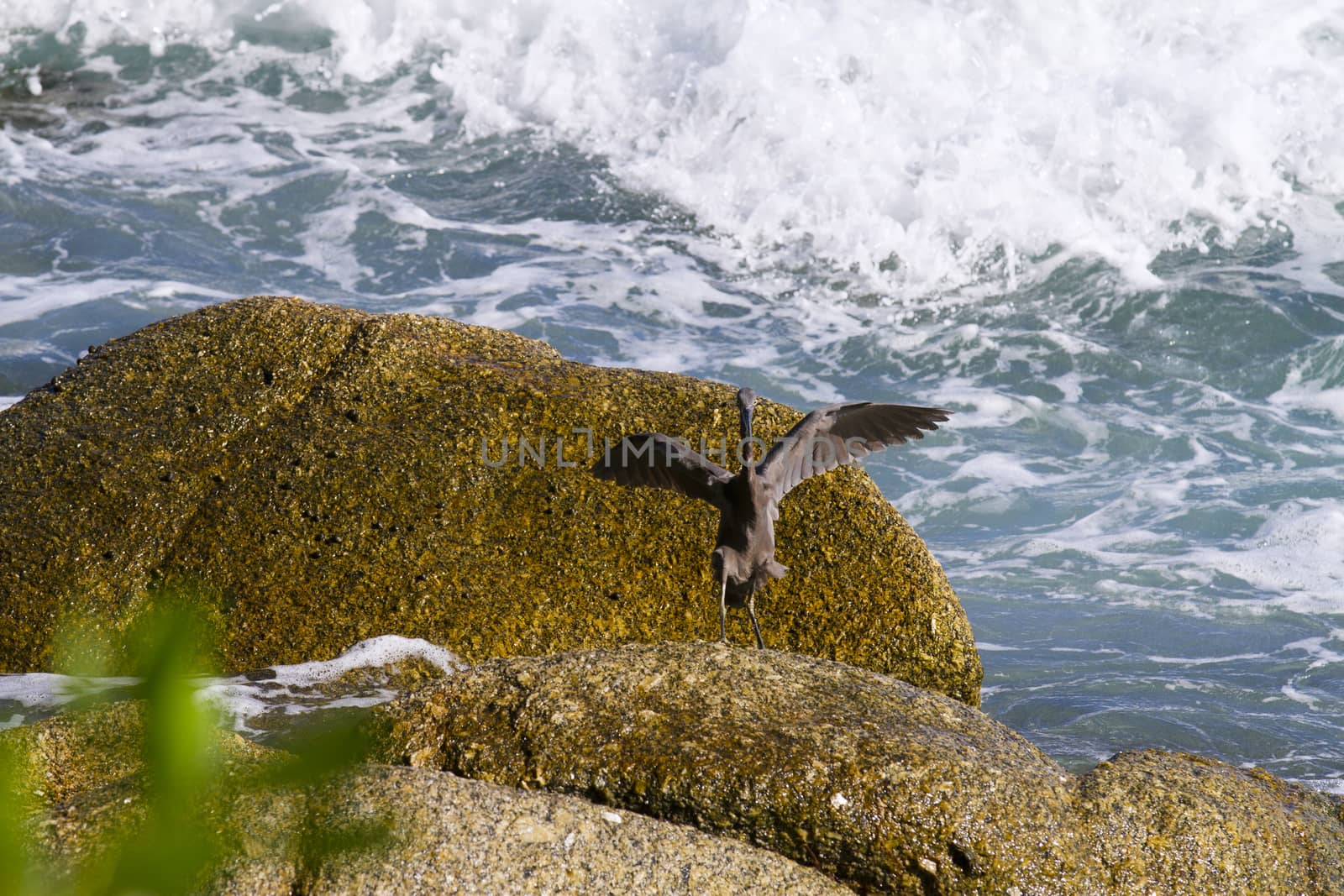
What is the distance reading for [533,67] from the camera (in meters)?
16.4

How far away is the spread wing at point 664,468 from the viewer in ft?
14.0

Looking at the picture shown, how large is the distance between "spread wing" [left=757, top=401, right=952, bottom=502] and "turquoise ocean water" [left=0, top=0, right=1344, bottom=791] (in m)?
2.82

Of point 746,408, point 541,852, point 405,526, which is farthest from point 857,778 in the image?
point 405,526

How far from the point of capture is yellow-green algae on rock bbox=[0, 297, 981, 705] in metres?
4.74

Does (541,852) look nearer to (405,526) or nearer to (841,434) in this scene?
(841,434)

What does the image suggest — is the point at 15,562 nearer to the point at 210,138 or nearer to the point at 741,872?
the point at 741,872

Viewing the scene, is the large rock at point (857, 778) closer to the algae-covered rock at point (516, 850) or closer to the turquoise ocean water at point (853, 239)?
the algae-covered rock at point (516, 850)

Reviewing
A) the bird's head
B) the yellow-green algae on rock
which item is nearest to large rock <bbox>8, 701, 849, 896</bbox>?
the yellow-green algae on rock

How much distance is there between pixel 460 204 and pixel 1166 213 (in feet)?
25.7

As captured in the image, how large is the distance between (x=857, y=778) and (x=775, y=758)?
216mm

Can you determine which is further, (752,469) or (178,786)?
(752,469)

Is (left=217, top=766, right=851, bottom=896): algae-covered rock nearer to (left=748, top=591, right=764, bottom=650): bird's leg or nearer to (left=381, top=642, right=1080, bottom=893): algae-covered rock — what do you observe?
(left=381, top=642, right=1080, bottom=893): algae-covered rock

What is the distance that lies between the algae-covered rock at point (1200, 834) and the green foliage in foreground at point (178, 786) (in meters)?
3.05

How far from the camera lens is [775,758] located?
10.9 feet
